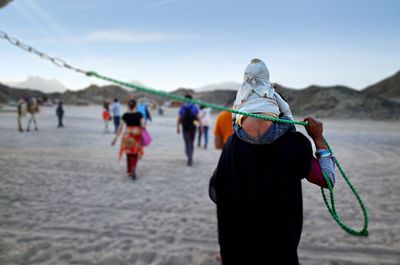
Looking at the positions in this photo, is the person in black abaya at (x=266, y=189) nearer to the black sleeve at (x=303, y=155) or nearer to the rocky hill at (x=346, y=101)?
the black sleeve at (x=303, y=155)

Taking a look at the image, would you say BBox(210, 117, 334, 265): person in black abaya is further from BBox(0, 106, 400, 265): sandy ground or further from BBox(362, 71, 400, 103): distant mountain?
BBox(362, 71, 400, 103): distant mountain

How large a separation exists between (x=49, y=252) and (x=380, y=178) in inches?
283

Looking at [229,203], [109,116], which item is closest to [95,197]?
[229,203]

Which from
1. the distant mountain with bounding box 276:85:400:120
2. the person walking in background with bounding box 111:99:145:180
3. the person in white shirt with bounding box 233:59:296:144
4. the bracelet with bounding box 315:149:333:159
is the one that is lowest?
the person walking in background with bounding box 111:99:145:180

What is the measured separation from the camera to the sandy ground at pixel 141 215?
3.83 m

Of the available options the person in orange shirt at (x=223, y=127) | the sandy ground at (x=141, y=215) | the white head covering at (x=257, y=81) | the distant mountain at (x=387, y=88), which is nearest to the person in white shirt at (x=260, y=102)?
the white head covering at (x=257, y=81)

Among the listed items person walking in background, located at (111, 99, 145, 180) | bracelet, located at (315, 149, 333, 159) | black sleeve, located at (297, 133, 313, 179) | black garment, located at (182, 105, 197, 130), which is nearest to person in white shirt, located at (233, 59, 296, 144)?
black sleeve, located at (297, 133, 313, 179)

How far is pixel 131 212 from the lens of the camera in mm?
5211

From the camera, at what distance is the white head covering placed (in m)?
1.96

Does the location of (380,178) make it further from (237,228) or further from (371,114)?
(371,114)

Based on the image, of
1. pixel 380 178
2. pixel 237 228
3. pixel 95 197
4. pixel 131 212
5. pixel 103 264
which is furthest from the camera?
pixel 380 178

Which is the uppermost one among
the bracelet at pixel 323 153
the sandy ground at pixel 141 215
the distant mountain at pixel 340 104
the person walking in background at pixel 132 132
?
the distant mountain at pixel 340 104

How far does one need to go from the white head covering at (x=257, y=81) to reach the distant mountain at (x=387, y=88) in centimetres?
7450

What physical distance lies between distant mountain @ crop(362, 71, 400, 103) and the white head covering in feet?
244
